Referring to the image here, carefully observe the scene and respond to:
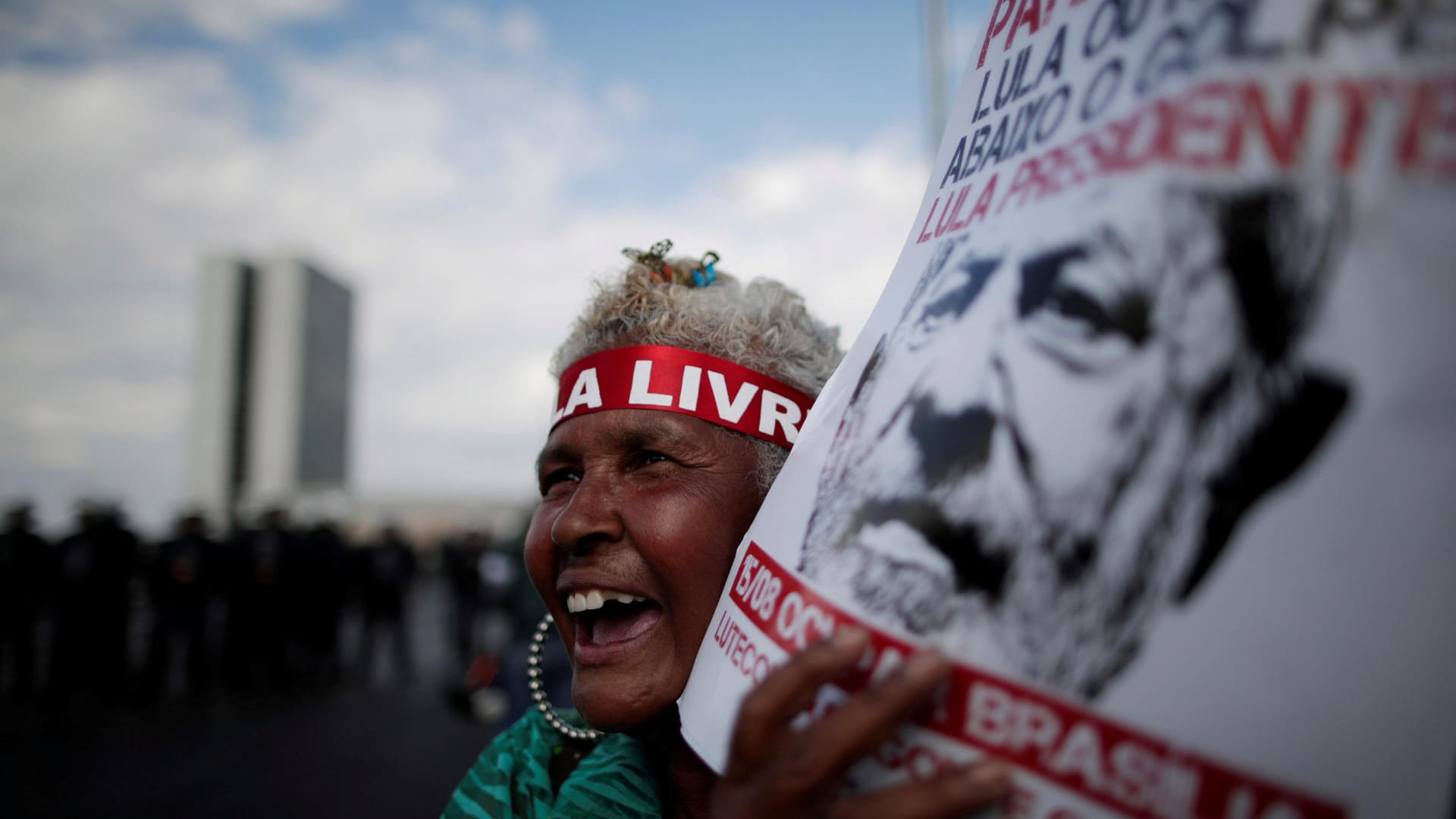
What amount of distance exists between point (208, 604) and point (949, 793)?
38.3 ft

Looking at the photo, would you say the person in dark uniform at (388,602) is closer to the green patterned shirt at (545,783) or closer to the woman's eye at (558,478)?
the green patterned shirt at (545,783)

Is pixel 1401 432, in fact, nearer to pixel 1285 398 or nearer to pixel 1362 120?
pixel 1285 398

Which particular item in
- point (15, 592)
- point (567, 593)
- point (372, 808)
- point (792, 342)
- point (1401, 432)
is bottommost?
point (372, 808)

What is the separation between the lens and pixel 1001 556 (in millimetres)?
705

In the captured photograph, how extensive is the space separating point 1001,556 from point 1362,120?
0.41 metres

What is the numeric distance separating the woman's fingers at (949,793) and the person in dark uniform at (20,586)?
11036 millimetres

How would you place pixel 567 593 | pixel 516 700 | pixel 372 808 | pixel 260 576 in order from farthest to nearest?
1. pixel 260 576
2. pixel 372 808
3. pixel 516 700
4. pixel 567 593

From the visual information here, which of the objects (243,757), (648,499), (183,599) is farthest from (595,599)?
(183,599)

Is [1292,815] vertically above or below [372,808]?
above

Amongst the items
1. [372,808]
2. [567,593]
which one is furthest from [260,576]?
[567,593]

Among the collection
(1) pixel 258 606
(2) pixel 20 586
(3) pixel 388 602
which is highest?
(2) pixel 20 586

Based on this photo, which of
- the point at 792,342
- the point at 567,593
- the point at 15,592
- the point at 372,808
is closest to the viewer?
the point at 567,593

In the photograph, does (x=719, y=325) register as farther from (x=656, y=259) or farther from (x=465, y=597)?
(x=465, y=597)

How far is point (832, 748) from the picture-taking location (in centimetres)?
71
